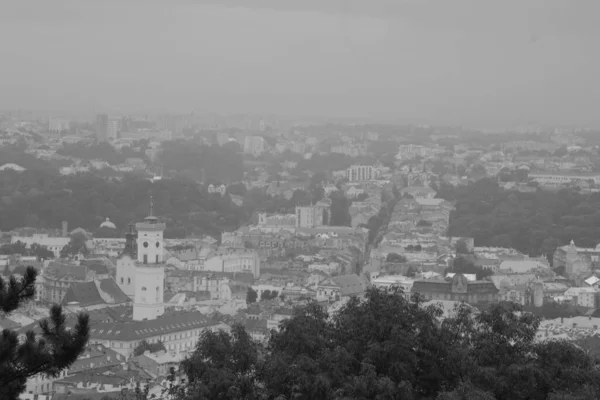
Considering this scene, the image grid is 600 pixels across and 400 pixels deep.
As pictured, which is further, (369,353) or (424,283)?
(424,283)

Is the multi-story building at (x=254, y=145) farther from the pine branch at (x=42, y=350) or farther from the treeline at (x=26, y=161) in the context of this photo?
the pine branch at (x=42, y=350)

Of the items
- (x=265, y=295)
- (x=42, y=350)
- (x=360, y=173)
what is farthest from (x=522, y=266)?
(x=360, y=173)

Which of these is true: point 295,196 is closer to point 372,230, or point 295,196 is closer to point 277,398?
point 372,230

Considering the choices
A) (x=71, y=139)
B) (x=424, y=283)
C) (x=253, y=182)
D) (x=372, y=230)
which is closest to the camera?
(x=424, y=283)

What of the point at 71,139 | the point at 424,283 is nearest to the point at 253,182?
the point at 71,139

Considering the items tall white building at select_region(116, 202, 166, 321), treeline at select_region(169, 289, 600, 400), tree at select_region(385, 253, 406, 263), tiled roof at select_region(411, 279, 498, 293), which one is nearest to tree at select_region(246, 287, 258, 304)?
tiled roof at select_region(411, 279, 498, 293)

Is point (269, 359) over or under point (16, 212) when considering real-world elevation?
over

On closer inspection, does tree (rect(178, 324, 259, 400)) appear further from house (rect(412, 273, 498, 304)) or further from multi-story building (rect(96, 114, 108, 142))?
multi-story building (rect(96, 114, 108, 142))
